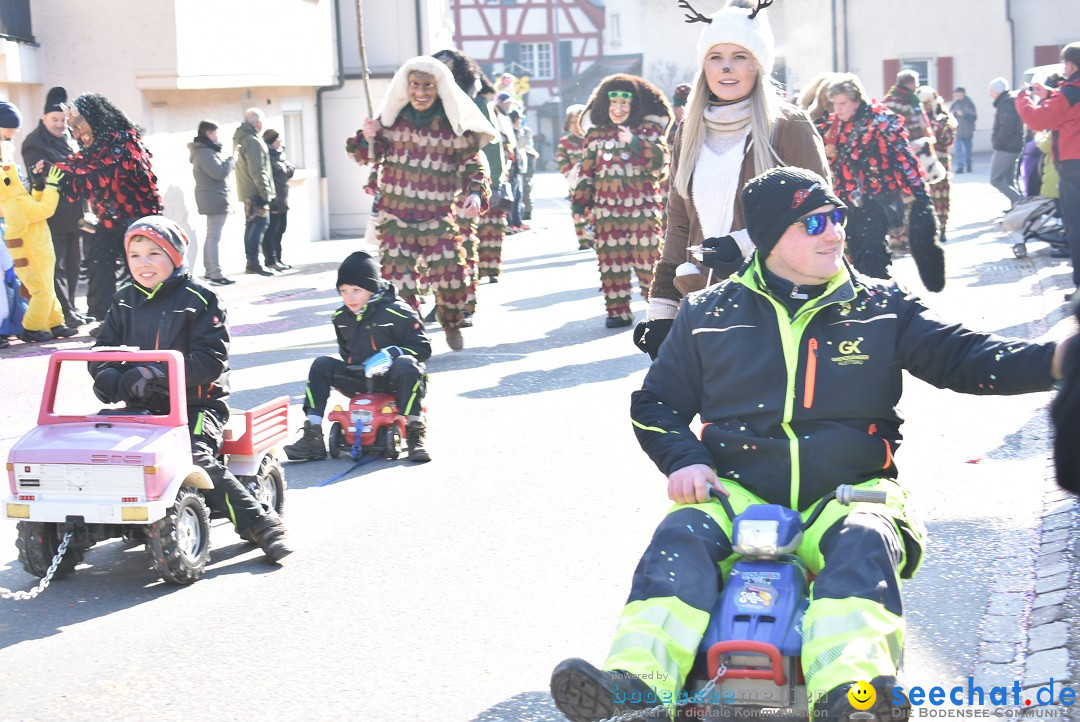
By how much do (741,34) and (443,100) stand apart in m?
5.98

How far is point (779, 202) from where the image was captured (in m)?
4.51

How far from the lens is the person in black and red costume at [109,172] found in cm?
1245

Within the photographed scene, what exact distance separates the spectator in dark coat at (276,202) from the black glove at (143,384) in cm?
1385

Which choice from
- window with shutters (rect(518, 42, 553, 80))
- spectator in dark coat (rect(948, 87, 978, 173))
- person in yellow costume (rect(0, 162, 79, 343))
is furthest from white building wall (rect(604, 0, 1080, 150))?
person in yellow costume (rect(0, 162, 79, 343))

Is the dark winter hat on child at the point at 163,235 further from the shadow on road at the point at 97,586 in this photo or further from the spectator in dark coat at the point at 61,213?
the spectator in dark coat at the point at 61,213

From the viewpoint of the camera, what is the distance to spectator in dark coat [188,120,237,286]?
18.0 metres

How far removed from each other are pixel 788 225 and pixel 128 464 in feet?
9.20

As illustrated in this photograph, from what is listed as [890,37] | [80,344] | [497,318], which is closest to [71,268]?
[80,344]

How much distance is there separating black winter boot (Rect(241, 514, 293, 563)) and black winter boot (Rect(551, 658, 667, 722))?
2.90 m

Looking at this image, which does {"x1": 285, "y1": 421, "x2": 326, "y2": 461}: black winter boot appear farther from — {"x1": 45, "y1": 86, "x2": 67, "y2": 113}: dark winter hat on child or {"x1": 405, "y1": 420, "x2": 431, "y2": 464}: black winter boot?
{"x1": 45, "y1": 86, "x2": 67, "y2": 113}: dark winter hat on child

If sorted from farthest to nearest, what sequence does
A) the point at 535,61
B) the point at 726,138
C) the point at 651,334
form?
the point at 535,61 < the point at 726,138 < the point at 651,334

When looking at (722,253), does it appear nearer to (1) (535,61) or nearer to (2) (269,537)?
(2) (269,537)

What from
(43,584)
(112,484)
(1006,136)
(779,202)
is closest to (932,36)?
(1006,136)

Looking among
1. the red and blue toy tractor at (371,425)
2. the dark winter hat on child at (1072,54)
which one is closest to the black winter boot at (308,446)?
the red and blue toy tractor at (371,425)
